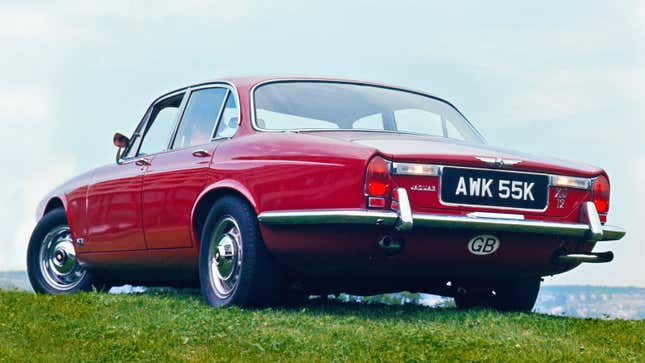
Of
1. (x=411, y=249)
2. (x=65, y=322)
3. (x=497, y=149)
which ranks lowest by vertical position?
(x=65, y=322)

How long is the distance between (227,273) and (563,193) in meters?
2.39

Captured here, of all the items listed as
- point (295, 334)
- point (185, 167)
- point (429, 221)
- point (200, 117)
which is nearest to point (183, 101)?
point (200, 117)

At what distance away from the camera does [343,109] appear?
8.00 meters

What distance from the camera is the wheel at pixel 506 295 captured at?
8227mm

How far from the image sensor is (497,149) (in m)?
7.52

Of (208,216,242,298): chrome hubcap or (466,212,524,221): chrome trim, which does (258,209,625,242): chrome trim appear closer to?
(466,212,524,221): chrome trim

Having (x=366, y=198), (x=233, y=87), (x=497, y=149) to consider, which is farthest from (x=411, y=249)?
(x=233, y=87)

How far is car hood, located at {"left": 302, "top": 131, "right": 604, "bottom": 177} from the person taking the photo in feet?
21.9

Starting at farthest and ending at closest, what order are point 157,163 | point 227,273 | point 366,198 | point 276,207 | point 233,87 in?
1. point 157,163
2. point 233,87
3. point 227,273
4. point 276,207
5. point 366,198

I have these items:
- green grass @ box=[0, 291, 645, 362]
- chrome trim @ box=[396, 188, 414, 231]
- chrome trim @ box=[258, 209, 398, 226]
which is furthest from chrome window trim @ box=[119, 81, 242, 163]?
chrome trim @ box=[396, 188, 414, 231]

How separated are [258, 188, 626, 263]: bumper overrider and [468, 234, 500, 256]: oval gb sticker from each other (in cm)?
10

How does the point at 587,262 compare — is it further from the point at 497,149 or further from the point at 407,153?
the point at 407,153

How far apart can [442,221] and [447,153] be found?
47 cm

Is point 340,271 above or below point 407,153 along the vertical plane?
below
